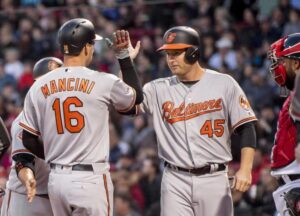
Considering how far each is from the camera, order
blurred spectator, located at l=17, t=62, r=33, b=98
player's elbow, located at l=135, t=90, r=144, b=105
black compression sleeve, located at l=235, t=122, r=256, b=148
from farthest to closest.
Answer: blurred spectator, located at l=17, t=62, r=33, b=98 < black compression sleeve, located at l=235, t=122, r=256, b=148 < player's elbow, located at l=135, t=90, r=144, b=105

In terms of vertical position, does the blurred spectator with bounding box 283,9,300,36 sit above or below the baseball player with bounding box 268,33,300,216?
above

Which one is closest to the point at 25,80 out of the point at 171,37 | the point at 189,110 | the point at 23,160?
the point at 171,37

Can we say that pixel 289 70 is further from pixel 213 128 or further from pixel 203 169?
pixel 203 169

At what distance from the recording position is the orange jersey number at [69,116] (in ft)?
21.1

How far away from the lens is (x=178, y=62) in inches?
283

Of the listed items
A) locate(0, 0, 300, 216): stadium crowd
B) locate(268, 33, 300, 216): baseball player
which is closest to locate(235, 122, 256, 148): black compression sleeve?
locate(268, 33, 300, 216): baseball player

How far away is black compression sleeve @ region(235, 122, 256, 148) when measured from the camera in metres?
6.96

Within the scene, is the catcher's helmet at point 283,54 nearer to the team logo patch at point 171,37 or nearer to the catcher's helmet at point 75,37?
the team logo patch at point 171,37

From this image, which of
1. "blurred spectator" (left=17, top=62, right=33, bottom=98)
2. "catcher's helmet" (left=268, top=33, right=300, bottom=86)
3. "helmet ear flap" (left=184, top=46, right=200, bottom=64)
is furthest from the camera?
"blurred spectator" (left=17, top=62, right=33, bottom=98)

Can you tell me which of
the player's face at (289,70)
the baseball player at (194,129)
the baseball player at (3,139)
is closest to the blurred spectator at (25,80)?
the baseball player at (194,129)

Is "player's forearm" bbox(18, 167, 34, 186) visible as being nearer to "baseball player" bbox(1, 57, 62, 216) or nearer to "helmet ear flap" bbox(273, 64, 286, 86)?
"baseball player" bbox(1, 57, 62, 216)

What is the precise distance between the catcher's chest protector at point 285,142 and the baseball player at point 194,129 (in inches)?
15.5

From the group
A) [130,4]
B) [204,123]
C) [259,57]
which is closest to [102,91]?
[204,123]

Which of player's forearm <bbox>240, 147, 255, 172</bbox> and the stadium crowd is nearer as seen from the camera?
player's forearm <bbox>240, 147, 255, 172</bbox>
